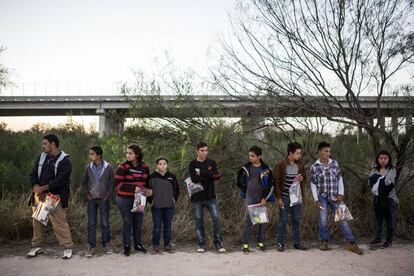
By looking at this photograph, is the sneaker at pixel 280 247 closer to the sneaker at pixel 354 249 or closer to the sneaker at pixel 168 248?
the sneaker at pixel 354 249

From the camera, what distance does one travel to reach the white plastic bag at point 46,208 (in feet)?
16.8

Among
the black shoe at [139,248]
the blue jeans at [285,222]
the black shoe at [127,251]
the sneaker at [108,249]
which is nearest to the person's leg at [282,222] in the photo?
the blue jeans at [285,222]

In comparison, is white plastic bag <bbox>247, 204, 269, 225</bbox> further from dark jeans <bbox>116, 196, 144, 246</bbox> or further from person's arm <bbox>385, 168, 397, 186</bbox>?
person's arm <bbox>385, 168, 397, 186</bbox>

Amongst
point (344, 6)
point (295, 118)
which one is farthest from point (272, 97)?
A: point (344, 6)

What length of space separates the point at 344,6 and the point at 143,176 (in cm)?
474

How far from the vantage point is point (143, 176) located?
5.53 m

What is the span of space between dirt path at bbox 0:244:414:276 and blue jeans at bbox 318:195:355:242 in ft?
0.81

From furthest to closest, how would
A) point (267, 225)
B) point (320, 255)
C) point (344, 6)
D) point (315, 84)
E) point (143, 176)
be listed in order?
point (315, 84) → point (344, 6) → point (267, 225) → point (143, 176) → point (320, 255)

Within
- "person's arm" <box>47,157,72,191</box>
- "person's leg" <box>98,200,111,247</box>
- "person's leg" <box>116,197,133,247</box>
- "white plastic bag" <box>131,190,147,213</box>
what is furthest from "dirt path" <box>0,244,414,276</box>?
"person's arm" <box>47,157,72,191</box>

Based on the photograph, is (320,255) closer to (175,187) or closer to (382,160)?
(382,160)

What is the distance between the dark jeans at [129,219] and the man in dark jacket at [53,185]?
0.76 m

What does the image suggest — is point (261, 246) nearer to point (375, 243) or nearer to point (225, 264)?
point (225, 264)

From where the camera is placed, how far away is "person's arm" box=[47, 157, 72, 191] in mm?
5224

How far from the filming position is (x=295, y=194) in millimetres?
5648
